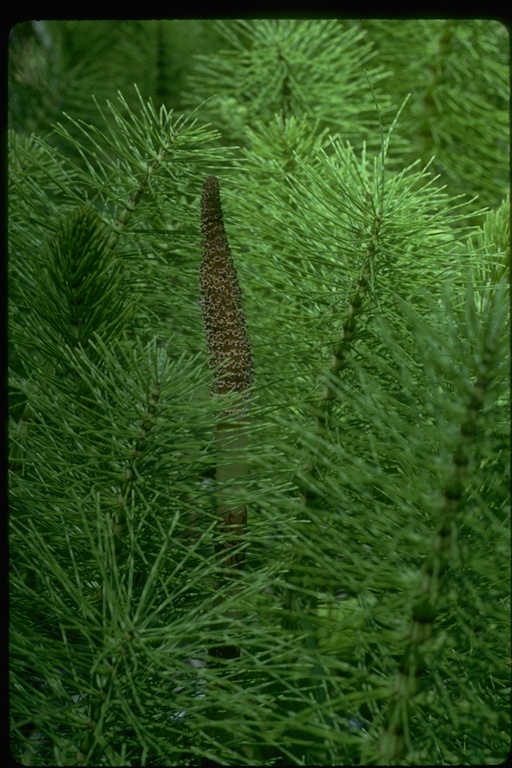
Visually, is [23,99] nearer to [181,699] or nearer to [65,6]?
[65,6]

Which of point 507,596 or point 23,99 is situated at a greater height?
point 23,99

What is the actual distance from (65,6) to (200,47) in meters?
0.39

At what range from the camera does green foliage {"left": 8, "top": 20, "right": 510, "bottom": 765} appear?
23cm

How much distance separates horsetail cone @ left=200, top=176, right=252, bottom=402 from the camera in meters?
0.27

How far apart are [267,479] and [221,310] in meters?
0.06

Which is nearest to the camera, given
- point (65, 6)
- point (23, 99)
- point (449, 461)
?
point (449, 461)

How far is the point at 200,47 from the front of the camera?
692 mm

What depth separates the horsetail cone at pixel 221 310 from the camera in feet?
0.89

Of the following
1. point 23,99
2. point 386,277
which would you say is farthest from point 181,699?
point 23,99

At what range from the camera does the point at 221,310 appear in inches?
10.7

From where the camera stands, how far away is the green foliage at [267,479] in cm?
23

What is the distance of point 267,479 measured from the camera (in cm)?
29

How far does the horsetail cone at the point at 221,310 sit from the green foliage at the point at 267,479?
0.03 ft

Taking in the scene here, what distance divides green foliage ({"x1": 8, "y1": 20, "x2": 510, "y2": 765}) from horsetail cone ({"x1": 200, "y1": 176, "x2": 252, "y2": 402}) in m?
0.01
